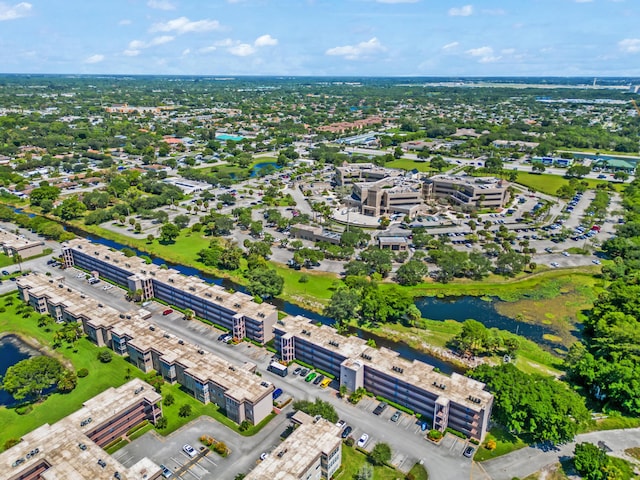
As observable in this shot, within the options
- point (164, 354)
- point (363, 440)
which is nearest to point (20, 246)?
point (164, 354)

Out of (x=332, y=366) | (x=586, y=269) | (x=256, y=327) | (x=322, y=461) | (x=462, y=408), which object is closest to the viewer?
(x=322, y=461)

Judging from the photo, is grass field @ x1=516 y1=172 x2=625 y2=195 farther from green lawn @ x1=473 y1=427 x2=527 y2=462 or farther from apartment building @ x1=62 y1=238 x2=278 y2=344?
apartment building @ x1=62 y1=238 x2=278 y2=344

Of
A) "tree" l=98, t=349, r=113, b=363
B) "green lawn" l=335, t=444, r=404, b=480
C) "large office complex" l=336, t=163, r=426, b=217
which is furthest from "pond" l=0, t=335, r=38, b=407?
"large office complex" l=336, t=163, r=426, b=217

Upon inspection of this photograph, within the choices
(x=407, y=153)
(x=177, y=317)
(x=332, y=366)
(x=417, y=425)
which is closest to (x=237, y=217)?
(x=177, y=317)

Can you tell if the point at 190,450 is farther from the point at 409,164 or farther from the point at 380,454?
the point at 409,164

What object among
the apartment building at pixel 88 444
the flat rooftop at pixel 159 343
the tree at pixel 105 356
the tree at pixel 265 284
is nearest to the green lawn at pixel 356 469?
the flat rooftop at pixel 159 343

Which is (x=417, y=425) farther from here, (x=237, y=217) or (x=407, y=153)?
(x=407, y=153)
